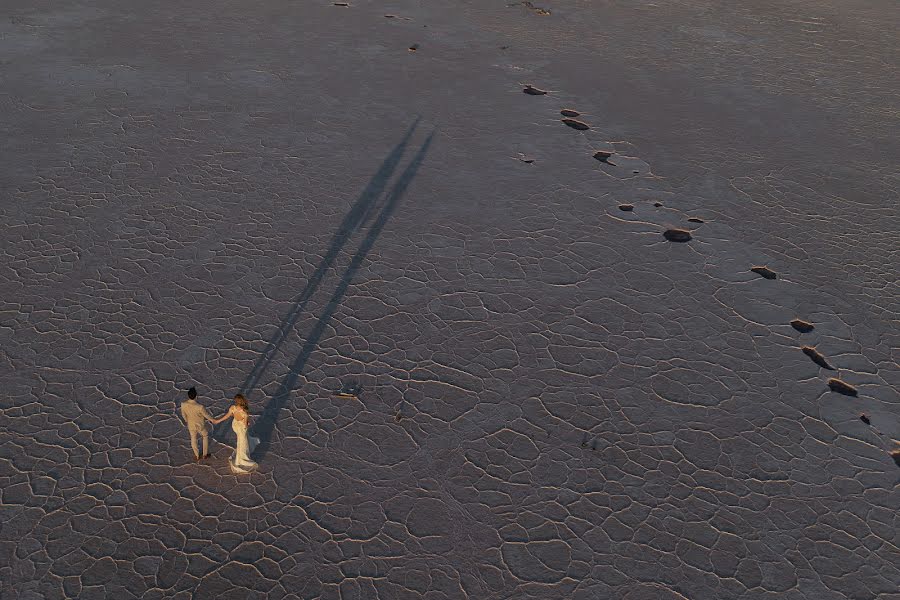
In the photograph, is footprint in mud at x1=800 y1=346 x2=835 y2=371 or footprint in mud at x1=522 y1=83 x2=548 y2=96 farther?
footprint in mud at x1=522 y1=83 x2=548 y2=96

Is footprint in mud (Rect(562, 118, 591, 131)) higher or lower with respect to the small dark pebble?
higher

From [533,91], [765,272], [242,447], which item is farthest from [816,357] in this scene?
[533,91]

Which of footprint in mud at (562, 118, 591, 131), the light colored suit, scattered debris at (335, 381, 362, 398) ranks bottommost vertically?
scattered debris at (335, 381, 362, 398)

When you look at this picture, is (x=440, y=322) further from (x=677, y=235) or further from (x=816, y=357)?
(x=816, y=357)

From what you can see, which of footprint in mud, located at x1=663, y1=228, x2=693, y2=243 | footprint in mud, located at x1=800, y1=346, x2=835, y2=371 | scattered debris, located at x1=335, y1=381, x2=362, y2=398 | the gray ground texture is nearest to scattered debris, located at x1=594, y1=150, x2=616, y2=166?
the gray ground texture

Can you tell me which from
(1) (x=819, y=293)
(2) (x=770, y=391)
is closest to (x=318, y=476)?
(2) (x=770, y=391)

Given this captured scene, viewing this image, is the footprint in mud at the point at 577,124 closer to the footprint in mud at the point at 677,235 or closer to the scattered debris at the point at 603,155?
the scattered debris at the point at 603,155

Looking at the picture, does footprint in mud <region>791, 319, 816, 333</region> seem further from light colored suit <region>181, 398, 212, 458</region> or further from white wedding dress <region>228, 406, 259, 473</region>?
light colored suit <region>181, 398, 212, 458</region>
